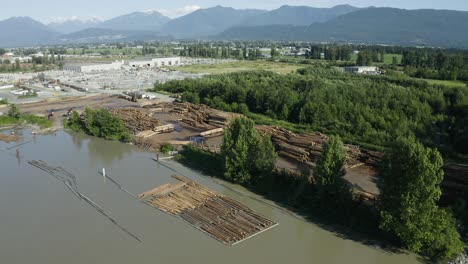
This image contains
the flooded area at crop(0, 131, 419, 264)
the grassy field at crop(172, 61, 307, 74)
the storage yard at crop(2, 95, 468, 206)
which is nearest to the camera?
the flooded area at crop(0, 131, 419, 264)

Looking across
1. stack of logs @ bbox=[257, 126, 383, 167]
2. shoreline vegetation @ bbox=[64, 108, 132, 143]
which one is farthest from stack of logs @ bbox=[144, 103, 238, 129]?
stack of logs @ bbox=[257, 126, 383, 167]

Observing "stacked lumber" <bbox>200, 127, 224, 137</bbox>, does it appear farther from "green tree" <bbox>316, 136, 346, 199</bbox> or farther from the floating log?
"green tree" <bbox>316, 136, 346, 199</bbox>

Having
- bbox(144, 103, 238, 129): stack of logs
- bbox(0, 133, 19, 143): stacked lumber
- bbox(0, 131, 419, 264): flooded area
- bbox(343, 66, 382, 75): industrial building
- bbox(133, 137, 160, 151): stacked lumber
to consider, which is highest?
bbox(343, 66, 382, 75): industrial building

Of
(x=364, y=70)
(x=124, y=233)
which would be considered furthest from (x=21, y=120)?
(x=364, y=70)

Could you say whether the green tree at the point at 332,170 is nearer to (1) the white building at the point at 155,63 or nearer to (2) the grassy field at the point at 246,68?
(2) the grassy field at the point at 246,68

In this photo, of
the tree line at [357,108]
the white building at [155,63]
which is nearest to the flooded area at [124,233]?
the tree line at [357,108]

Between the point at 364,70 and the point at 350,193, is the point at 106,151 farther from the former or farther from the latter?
the point at 364,70
